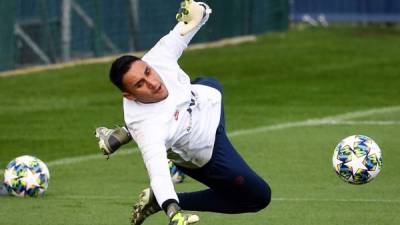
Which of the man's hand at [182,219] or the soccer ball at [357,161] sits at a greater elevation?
the man's hand at [182,219]

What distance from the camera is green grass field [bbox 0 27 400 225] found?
1252 centimetres

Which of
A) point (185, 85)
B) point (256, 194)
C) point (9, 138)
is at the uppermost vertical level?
point (185, 85)

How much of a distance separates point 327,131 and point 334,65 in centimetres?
980

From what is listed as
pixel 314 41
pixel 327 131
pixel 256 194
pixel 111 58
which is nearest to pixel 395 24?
pixel 314 41

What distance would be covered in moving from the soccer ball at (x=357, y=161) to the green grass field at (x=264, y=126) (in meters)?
0.33

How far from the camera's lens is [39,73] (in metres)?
26.8

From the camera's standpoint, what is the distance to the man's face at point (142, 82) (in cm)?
948

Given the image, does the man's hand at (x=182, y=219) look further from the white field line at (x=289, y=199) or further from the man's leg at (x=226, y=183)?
the white field line at (x=289, y=199)

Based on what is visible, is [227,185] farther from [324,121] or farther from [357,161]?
[324,121]

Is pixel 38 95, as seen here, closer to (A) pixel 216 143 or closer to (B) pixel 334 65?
(B) pixel 334 65

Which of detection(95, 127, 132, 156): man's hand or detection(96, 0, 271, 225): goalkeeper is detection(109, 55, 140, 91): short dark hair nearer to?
detection(96, 0, 271, 225): goalkeeper

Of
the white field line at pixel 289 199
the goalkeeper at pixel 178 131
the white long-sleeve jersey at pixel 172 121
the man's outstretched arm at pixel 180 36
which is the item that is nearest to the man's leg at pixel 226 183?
the goalkeeper at pixel 178 131

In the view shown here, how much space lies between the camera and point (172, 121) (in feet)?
31.7

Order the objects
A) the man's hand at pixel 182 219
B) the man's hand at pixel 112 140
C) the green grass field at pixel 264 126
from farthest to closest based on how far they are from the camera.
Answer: the green grass field at pixel 264 126 → the man's hand at pixel 112 140 → the man's hand at pixel 182 219
